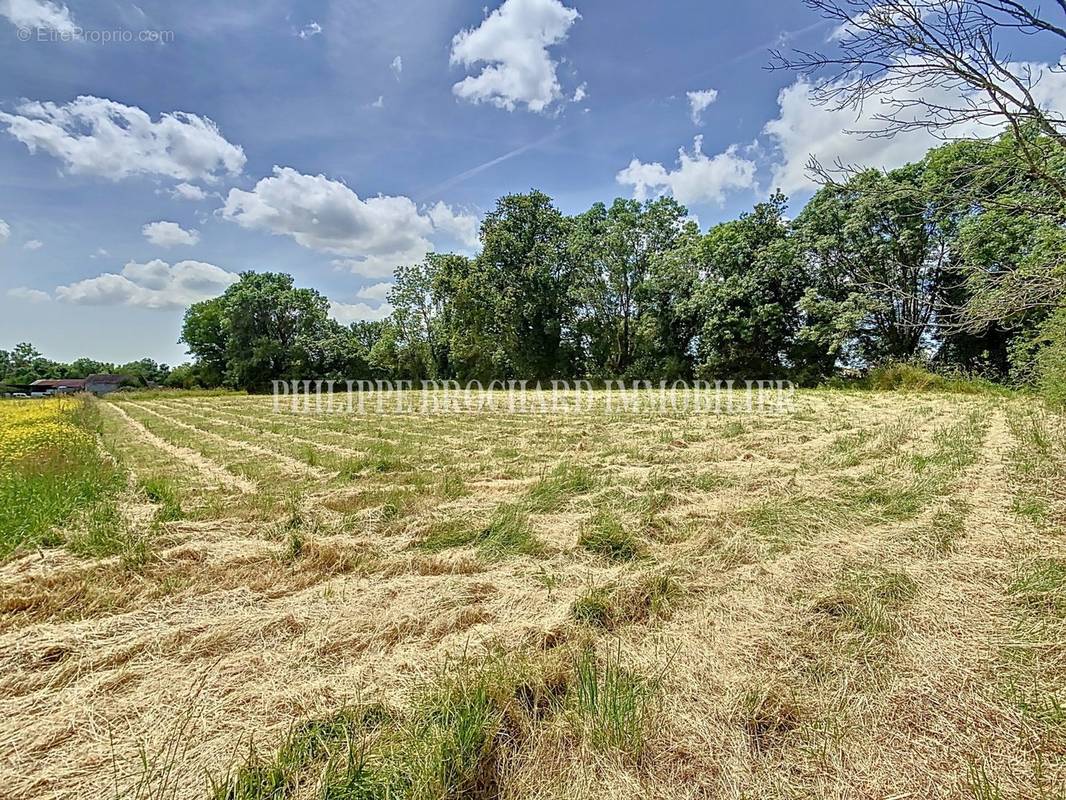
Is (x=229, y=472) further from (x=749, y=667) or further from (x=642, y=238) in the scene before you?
(x=642, y=238)

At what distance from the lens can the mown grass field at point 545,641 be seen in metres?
1.48

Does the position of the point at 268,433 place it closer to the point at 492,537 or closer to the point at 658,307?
the point at 492,537

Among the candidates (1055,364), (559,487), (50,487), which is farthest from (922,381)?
(50,487)

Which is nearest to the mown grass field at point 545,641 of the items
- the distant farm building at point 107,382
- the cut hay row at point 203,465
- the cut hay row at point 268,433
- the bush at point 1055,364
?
the cut hay row at point 203,465

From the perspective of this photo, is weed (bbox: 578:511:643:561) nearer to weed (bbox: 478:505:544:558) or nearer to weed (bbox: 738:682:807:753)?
weed (bbox: 478:505:544:558)

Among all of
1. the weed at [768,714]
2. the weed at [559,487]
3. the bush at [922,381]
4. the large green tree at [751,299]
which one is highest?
the large green tree at [751,299]

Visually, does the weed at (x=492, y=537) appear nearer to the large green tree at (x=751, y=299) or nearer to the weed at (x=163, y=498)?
the weed at (x=163, y=498)

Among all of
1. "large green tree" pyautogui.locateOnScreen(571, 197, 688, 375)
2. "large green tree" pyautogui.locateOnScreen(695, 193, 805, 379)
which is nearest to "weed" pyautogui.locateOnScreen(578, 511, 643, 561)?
"large green tree" pyautogui.locateOnScreen(695, 193, 805, 379)

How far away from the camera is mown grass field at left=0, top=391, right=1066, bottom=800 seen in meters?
1.48

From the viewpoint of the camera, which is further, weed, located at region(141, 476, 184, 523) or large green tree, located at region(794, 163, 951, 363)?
A: large green tree, located at region(794, 163, 951, 363)

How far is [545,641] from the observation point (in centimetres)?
216

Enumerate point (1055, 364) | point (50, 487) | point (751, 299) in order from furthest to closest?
1. point (751, 299)
2. point (1055, 364)
3. point (50, 487)

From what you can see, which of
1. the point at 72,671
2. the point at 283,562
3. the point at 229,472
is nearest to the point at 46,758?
the point at 72,671

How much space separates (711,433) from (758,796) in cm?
712
